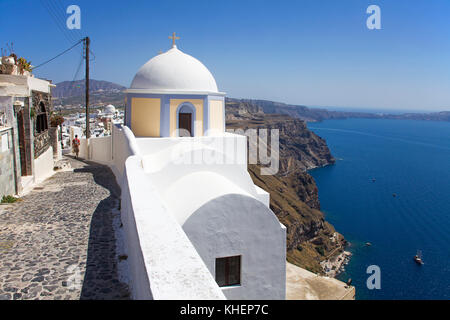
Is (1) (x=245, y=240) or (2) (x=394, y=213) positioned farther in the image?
(2) (x=394, y=213)

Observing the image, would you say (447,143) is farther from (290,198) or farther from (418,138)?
(290,198)

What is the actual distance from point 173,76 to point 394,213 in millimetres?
62202

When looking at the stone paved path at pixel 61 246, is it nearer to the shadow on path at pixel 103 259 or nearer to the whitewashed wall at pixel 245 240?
the shadow on path at pixel 103 259

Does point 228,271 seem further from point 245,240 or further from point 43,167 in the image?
point 43,167

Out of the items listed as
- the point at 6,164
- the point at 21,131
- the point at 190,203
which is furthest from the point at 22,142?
the point at 190,203

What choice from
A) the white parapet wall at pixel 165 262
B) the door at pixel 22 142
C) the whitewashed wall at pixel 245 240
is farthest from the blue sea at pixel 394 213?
the white parapet wall at pixel 165 262

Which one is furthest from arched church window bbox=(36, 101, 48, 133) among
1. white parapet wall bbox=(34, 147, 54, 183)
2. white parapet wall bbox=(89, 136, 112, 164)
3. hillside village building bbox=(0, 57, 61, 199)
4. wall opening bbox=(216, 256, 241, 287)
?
wall opening bbox=(216, 256, 241, 287)

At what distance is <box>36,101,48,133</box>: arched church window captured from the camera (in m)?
12.1

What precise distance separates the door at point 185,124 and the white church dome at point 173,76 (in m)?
0.77

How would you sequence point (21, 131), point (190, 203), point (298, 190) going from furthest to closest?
1. point (298, 190)
2. point (21, 131)
3. point (190, 203)

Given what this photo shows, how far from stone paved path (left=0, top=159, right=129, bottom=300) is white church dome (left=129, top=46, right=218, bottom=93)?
355 cm

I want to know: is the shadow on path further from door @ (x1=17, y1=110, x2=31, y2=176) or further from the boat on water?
the boat on water

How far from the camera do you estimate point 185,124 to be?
416 inches
